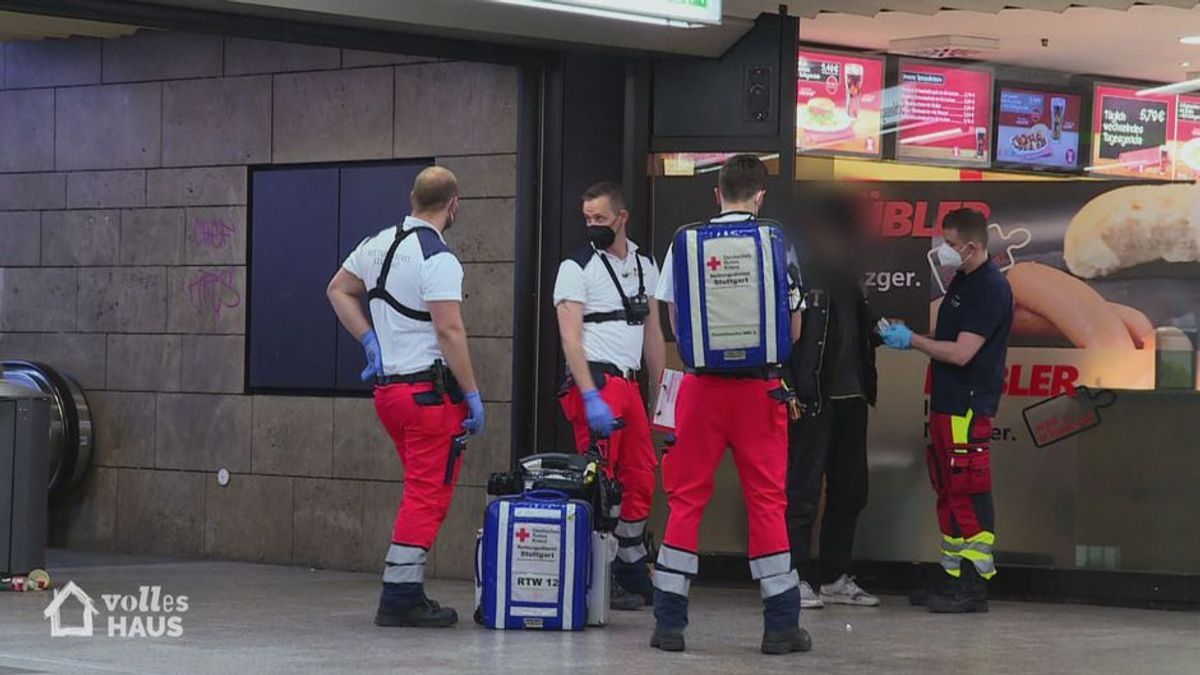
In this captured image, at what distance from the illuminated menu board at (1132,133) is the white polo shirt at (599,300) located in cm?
296

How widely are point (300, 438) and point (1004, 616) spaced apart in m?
4.44

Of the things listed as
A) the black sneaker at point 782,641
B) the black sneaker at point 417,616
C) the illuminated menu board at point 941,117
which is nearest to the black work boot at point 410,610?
the black sneaker at point 417,616

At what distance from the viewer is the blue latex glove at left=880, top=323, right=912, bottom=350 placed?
392 inches

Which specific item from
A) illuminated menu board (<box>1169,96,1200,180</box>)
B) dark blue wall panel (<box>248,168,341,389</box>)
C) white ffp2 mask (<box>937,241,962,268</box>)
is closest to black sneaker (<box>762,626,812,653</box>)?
white ffp2 mask (<box>937,241,962,268</box>)

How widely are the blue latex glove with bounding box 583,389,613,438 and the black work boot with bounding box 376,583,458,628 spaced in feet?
3.58

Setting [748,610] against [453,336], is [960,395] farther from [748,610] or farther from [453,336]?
[453,336]

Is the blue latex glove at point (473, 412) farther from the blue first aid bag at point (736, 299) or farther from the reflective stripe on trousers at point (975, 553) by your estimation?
the reflective stripe on trousers at point (975, 553)

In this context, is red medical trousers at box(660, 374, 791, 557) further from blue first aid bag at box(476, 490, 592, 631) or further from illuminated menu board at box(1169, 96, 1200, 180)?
illuminated menu board at box(1169, 96, 1200, 180)

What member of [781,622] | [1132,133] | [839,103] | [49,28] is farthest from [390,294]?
[49,28]

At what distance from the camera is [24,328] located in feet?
43.9

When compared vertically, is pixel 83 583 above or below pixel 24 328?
below

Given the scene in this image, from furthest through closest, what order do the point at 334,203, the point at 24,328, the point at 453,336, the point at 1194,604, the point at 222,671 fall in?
the point at 24,328
the point at 334,203
the point at 1194,604
the point at 453,336
the point at 222,671

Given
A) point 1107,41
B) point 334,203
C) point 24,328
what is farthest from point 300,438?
point 1107,41

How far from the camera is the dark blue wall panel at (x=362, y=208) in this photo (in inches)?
460
